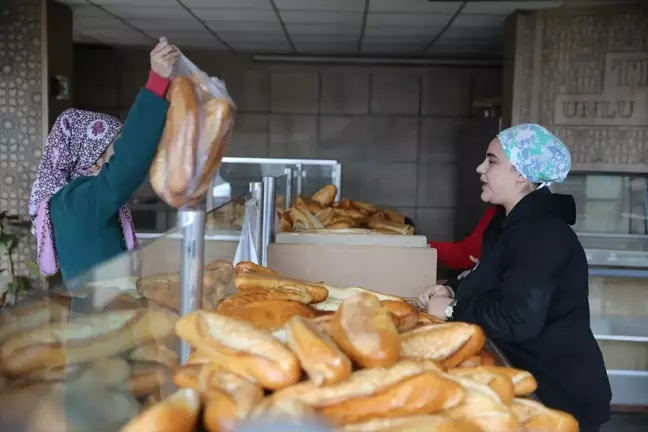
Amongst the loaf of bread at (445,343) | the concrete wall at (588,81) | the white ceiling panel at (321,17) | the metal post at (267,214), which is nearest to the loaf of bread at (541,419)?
the loaf of bread at (445,343)

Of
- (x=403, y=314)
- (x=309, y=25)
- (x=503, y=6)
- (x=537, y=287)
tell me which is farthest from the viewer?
(x=309, y=25)

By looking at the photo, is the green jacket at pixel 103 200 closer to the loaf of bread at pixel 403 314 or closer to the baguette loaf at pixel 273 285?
the baguette loaf at pixel 273 285

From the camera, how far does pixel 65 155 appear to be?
1.58 meters

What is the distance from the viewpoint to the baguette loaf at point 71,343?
67cm

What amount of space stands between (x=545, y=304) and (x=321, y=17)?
3374 millimetres

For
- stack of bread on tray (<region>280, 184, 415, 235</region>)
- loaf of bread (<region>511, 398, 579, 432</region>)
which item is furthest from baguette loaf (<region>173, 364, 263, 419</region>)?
stack of bread on tray (<region>280, 184, 415, 235</region>)

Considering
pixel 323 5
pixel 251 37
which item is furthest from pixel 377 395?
pixel 251 37

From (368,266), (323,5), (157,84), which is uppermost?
(323,5)

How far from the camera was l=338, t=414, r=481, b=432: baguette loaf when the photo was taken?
661mm

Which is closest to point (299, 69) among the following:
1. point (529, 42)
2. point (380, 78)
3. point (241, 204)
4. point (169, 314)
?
point (380, 78)

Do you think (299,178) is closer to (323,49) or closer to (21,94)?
(323,49)

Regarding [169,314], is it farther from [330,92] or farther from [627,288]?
[330,92]

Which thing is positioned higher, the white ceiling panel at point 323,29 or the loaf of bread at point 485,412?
the white ceiling panel at point 323,29

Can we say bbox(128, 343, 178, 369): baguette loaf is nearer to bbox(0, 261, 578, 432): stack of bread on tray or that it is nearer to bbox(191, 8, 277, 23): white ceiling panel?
bbox(0, 261, 578, 432): stack of bread on tray
